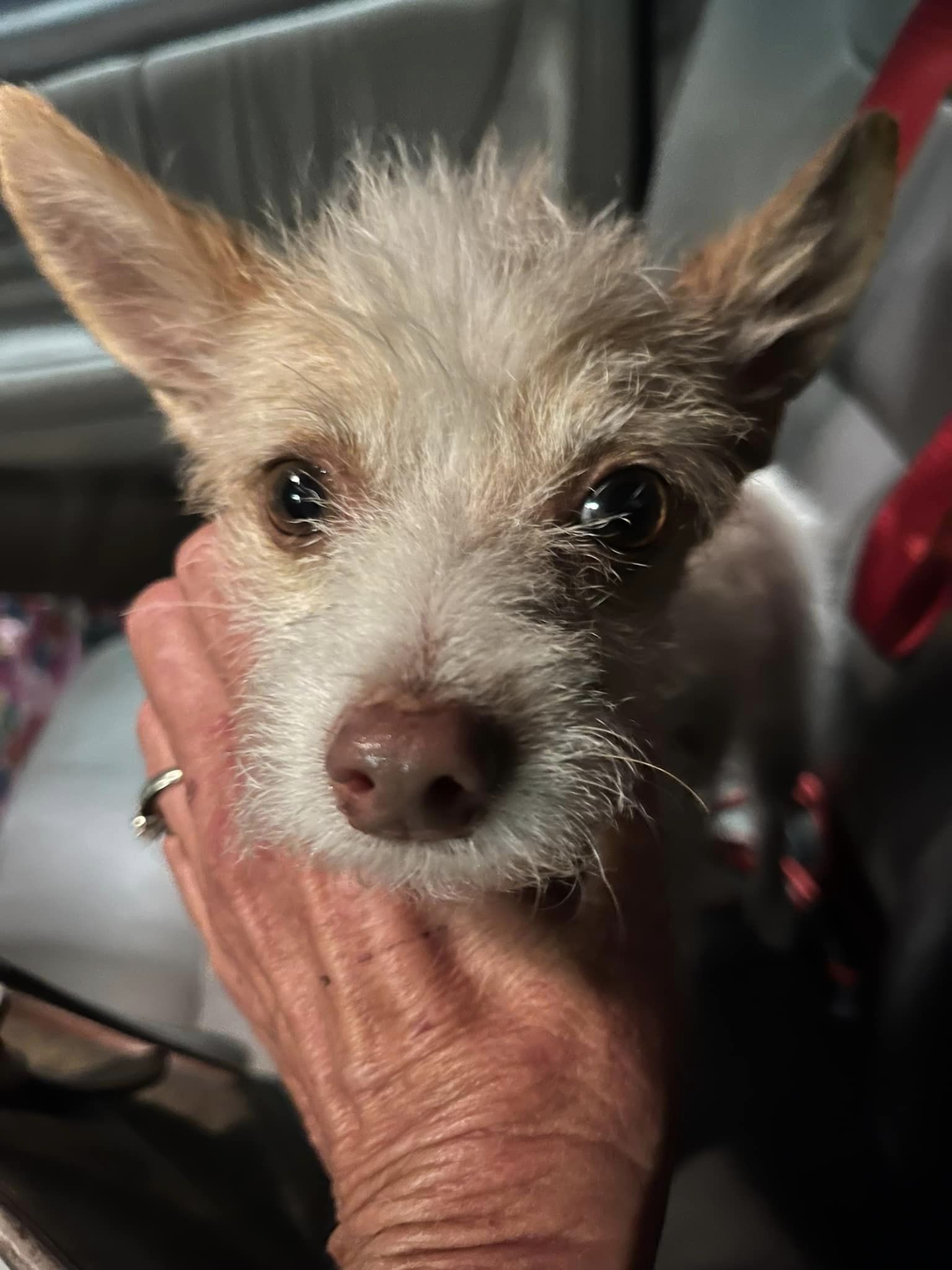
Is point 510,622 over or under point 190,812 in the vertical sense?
over

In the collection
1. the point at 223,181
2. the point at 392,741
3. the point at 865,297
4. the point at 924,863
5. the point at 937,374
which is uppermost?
the point at 223,181

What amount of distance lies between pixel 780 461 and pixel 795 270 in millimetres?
1051

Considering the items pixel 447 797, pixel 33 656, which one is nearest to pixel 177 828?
pixel 447 797

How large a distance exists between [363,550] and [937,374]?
1.28 metres

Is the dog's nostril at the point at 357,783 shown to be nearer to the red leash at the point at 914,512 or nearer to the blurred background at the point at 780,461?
the blurred background at the point at 780,461

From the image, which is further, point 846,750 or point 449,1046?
point 846,750

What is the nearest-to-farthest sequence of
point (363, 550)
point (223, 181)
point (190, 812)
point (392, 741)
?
A: point (392, 741) < point (363, 550) < point (190, 812) < point (223, 181)

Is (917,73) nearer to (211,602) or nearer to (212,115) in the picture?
(211,602)

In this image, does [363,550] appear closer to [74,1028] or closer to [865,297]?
[74,1028]

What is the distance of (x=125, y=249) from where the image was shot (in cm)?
132

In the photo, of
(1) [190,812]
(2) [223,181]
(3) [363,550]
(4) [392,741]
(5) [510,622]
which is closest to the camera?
(4) [392,741]

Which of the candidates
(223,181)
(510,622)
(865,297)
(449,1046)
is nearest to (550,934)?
(449,1046)

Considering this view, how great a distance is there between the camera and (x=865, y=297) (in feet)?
6.31

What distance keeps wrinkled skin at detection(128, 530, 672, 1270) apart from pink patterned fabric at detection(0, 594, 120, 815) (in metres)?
1.77
